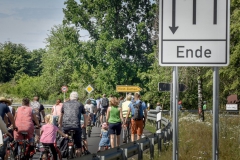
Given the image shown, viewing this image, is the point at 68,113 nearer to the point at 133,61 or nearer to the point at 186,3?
the point at 186,3

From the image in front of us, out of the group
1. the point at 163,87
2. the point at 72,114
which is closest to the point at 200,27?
the point at 72,114

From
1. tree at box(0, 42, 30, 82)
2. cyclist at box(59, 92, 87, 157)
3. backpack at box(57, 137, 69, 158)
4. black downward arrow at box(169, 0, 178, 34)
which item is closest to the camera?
black downward arrow at box(169, 0, 178, 34)

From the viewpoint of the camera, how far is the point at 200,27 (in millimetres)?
6215

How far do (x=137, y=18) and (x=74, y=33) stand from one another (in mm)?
7084

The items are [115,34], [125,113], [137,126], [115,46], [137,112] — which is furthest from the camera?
[115,34]

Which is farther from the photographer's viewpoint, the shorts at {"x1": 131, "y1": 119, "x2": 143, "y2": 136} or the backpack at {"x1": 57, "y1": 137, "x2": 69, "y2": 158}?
the shorts at {"x1": 131, "y1": 119, "x2": 143, "y2": 136}

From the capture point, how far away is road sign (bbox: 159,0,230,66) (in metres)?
6.20

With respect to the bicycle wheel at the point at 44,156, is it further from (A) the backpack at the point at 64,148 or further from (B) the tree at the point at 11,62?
(B) the tree at the point at 11,62

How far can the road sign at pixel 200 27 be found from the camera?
620cm

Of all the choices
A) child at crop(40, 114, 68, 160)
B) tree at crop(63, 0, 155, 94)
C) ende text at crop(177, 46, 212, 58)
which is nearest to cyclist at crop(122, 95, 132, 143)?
child at crop(40, 114, 68, 160)

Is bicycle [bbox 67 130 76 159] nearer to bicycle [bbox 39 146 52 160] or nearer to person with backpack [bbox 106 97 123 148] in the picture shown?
bicycle [bbox 39 146 52 160]

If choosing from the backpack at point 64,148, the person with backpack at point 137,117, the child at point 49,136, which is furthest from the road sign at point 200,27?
the person with backpack at point 137,117

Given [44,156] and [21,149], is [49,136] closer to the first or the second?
[44,156]

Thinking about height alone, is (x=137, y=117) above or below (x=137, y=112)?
below
